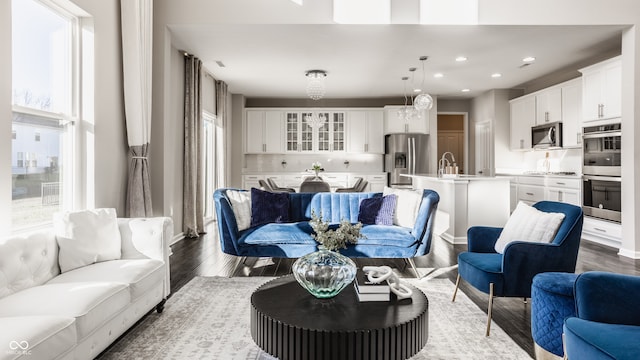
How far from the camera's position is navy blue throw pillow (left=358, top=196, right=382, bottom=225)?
414cm

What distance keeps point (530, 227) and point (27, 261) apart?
3112 millimetres

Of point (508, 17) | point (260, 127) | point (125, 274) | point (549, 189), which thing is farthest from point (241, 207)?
point (260, 127)

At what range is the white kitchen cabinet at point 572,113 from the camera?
6176mm

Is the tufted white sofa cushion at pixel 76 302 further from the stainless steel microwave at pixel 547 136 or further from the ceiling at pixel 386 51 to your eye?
the stainless steel microwave at pixel 547 136

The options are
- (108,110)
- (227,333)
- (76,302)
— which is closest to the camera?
(76,302)

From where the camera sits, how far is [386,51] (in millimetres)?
5508

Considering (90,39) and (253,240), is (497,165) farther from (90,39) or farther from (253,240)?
(90,39)

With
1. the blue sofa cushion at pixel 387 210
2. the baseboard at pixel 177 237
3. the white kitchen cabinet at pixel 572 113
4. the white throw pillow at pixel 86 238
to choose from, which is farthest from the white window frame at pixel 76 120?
the white kitchen cabinet at pixel 572 113

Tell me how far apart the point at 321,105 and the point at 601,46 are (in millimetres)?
5614

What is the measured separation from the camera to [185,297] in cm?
307

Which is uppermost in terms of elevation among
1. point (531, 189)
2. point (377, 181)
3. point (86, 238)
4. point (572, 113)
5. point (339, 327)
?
point (572, 113)

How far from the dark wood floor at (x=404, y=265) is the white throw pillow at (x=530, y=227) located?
512 millimetres

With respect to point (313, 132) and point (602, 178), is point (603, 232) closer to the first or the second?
point (602, 178)

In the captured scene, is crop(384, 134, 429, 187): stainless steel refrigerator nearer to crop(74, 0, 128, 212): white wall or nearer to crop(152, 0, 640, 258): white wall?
crop(152, 0, 640, 258): white wall
